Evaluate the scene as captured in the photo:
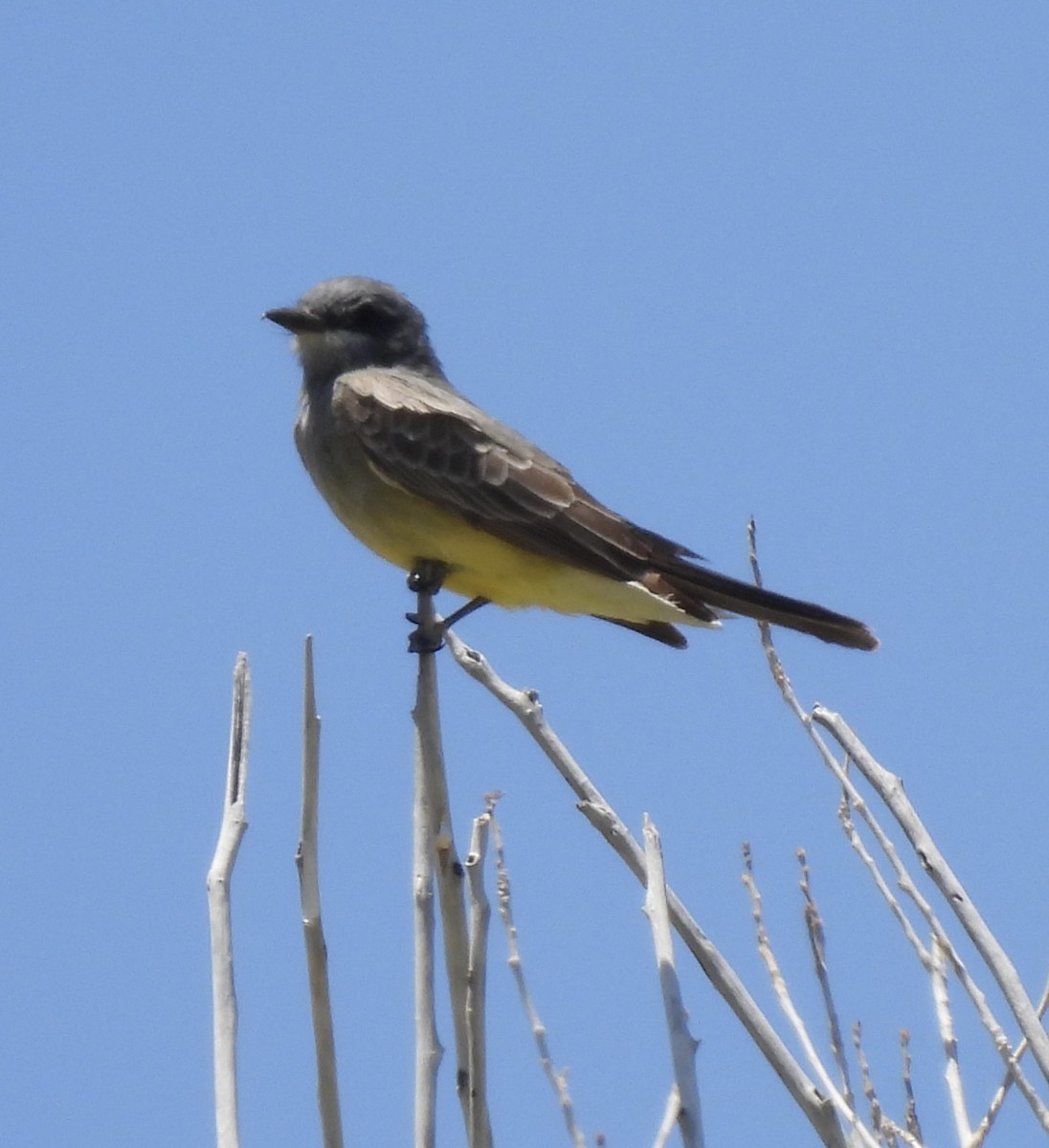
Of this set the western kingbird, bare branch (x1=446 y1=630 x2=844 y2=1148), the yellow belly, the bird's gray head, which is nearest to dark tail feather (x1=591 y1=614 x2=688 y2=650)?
the western kingbird

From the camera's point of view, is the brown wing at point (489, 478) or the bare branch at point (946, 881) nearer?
the bare branch at point (946, 881)

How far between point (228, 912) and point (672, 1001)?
31.6 inches

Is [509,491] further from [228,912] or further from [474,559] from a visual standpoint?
[228,912]

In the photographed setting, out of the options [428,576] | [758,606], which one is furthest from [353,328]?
[758,606]

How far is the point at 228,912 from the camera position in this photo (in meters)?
3.39

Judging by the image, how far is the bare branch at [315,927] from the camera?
3.27 metres

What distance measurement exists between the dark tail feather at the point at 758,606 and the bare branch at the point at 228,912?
1.99m

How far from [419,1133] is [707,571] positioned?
8.94 ft

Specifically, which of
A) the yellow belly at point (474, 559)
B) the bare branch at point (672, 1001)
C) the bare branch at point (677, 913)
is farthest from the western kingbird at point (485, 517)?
the bare branch at point (672, 1001)

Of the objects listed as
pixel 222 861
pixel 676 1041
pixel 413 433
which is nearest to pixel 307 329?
pixel 413 433

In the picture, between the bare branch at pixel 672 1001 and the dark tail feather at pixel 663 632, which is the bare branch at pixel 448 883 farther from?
the dark tail feather at pixel 663 632

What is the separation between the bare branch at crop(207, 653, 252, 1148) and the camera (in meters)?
→ 3.17

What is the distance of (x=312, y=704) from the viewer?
360cm

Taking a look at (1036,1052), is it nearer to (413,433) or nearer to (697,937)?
(697,937)
